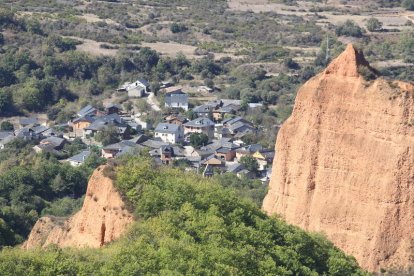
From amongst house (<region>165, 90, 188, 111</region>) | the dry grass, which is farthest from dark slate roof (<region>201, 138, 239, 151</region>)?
the dry grass

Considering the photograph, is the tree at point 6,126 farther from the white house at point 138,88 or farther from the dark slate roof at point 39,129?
the white house at point 138,88

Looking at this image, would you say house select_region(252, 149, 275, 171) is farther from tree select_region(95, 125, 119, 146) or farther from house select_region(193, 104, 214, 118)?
house select_region(193, 104, 214, 118)

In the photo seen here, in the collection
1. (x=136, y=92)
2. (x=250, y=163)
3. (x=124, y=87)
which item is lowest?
(x=124, y=87)

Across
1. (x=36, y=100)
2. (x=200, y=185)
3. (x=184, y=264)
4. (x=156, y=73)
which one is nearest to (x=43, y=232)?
(x=200, y=185)

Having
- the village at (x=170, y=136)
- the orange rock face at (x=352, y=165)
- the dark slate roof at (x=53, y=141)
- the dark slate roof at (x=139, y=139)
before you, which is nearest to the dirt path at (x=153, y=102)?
the village at (x=170, y=136)

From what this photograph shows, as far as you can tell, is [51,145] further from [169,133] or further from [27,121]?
[27,121]

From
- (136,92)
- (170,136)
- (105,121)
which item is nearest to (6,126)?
(105,121)
